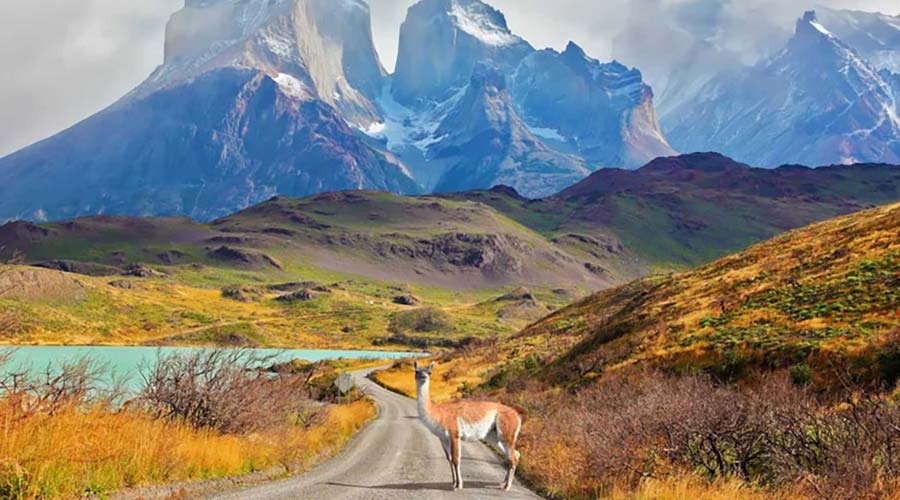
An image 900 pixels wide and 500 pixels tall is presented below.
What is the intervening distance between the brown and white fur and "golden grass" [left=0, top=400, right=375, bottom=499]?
187 inches

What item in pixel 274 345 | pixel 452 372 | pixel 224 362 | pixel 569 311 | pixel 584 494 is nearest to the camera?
pixel 584 494

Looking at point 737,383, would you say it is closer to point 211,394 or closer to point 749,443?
point 749,443

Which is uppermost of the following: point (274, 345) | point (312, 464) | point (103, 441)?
point (103, 441)

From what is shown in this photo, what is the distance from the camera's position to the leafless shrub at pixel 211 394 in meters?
18.0

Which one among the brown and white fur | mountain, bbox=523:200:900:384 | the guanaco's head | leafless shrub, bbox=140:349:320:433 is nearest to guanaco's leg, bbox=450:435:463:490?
the brown and white fur

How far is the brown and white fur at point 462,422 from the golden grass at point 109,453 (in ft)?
15.6

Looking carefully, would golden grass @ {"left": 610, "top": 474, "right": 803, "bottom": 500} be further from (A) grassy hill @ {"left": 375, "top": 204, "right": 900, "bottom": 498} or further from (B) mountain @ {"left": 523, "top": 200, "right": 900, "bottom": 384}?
(B) mountain @ {"left": 523, "top": 200, "right": 900, "bottom": 384}

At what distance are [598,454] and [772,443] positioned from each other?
4.37m

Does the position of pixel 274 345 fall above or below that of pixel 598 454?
below

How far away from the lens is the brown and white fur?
15898 millimetres

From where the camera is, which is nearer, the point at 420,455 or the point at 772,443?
the point at 772,443

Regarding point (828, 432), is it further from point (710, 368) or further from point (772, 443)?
point (710, 368)

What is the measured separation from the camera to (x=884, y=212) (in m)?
56.1

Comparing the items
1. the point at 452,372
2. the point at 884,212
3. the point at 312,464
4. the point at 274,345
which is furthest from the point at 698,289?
the point at 274,345
